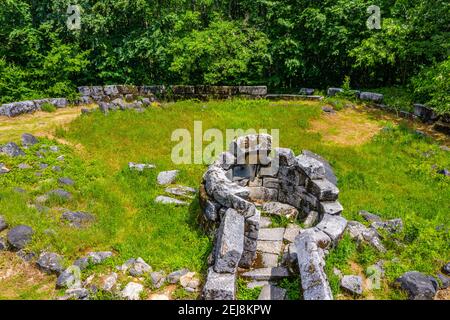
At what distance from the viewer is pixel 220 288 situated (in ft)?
20.2

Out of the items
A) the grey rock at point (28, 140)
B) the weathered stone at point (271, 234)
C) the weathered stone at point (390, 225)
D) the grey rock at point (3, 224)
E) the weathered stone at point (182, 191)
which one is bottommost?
the weathered stone at point (271, 234)

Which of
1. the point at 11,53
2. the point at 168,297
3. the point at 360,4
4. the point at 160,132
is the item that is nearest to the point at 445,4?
the point at 360,4

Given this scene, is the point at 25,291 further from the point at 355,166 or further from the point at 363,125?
the point at 363,125

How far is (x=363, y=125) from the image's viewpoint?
15.7m

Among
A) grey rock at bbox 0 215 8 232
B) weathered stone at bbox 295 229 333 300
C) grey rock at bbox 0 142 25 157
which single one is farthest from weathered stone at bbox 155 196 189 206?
grey rock at bbox 0 142 25 157

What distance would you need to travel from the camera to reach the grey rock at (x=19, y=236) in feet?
25.4

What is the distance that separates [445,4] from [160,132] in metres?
12.7

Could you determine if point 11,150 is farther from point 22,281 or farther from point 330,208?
point 330,208

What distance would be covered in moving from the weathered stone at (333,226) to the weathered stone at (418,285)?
132 cm

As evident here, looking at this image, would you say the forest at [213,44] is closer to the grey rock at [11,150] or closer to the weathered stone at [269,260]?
the grey rock at [11,150]

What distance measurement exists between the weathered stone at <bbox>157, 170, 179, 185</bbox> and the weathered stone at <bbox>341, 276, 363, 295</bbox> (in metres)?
5.67

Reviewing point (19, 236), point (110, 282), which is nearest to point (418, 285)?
point (110, 282)

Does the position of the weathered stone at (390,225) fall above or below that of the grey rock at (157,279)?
above

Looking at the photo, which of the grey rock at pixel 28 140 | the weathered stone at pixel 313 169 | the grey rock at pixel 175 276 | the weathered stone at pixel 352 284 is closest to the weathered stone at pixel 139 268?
the grey rock at pixel 175 276
